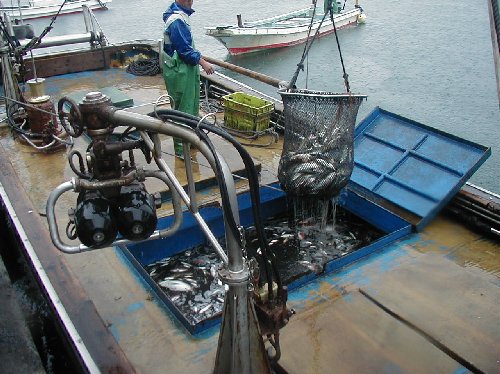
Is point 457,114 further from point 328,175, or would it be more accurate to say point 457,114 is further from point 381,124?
point 328,175

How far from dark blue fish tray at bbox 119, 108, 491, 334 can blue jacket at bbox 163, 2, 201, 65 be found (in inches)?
58.6

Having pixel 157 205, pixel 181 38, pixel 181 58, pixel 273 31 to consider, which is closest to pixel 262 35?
pixel 273 31

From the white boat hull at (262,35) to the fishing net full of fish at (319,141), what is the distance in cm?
1836

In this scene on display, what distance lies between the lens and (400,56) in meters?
19.2

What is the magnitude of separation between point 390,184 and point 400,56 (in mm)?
15809

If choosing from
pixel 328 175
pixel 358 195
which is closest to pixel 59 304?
pixel 328 175

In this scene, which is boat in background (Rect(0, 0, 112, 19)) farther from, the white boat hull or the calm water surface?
the white boat hull

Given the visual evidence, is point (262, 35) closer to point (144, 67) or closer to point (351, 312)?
point (144, 67)

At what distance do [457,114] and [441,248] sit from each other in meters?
10.7

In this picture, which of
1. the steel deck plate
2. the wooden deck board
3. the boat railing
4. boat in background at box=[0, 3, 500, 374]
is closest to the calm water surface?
the steel deck plate

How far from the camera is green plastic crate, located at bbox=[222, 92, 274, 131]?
245 inches

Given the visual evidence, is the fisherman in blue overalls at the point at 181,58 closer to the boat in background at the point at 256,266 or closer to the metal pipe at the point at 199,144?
the boat in background at the point at 256,266

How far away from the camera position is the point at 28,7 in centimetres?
2539

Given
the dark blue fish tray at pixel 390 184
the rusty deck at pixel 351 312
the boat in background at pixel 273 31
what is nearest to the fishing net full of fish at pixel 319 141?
the dark blue fish tray at pixel 390 184
